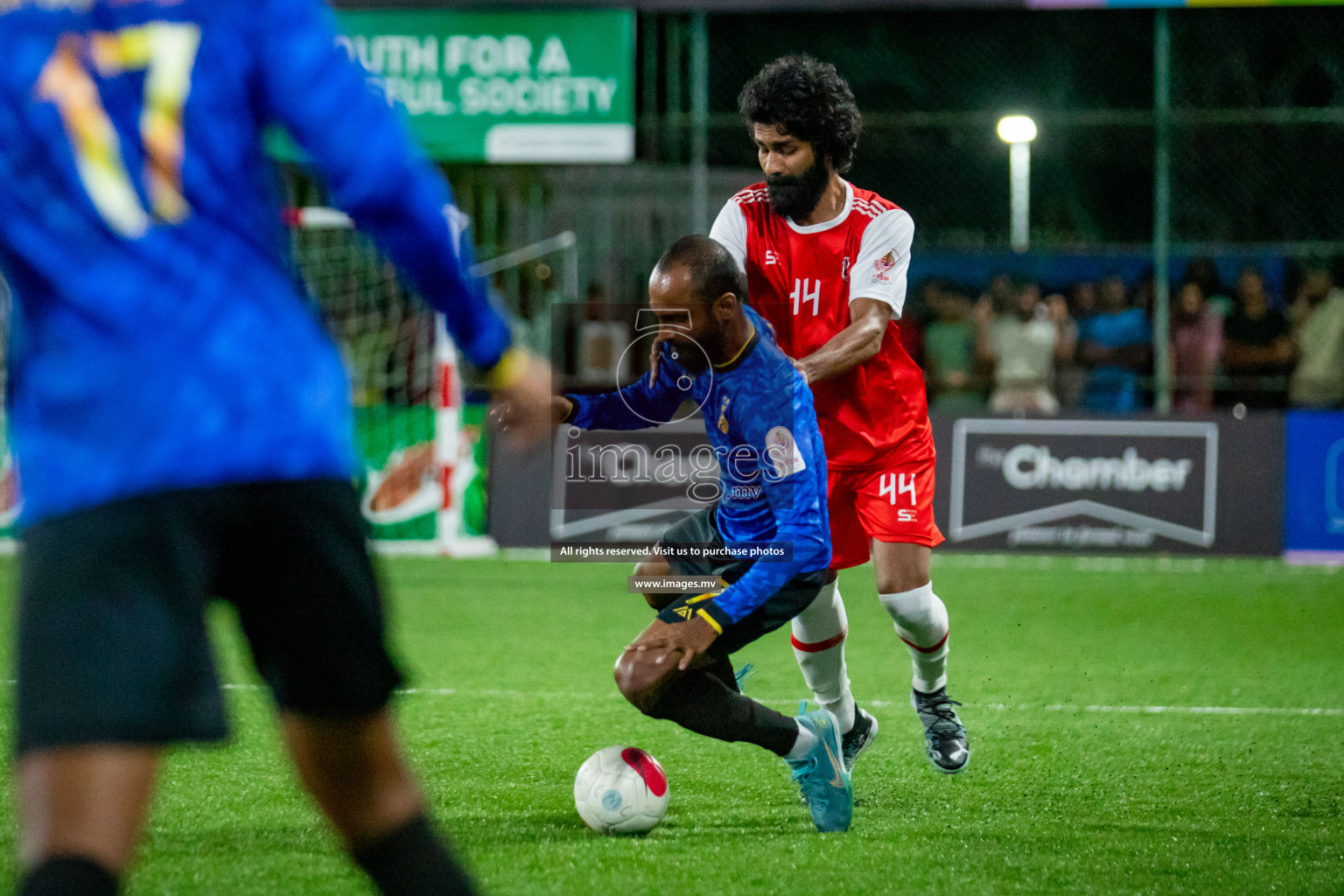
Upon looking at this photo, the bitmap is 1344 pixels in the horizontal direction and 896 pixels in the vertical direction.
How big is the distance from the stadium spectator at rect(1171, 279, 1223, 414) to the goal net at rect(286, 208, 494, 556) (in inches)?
226

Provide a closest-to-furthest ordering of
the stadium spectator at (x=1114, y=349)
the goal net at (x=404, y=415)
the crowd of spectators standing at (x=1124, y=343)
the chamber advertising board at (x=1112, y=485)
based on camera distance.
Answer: the goal net at (x=404, y=415) < the chamber advertising board at (x=1112, y=485) < the crowd of spectators standing at (x=1124, y=343) < the stadium spectator at (x=1114, y=349)

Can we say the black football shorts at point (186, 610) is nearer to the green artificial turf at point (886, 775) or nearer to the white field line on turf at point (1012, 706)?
the green artificial turf at point (886, 775)

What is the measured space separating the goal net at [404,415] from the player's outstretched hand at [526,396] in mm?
8754

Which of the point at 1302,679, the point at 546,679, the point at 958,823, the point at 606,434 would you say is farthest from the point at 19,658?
the point at 606,434

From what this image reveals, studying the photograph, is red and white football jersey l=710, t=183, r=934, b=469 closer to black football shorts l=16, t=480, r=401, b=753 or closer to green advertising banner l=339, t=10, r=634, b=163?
black football shorts l=16, t=480, r=401, b=753

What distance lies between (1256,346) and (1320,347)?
48 centimetres

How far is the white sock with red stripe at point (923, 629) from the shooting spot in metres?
4.55

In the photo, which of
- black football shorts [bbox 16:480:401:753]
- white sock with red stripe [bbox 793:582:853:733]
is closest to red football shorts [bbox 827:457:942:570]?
white sock with red stripe [bbox 793:582:853:733]

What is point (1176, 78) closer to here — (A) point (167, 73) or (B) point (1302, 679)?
(B) point (1302, 679)

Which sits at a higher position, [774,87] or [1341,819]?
[774,87]

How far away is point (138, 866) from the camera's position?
10.9 feet

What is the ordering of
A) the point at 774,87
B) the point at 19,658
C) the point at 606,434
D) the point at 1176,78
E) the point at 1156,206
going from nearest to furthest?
1. the point at 19,658
2. the point at 774,87
3. the point at 606,434
4. the point at 1156,206
5. the point at 1176,78

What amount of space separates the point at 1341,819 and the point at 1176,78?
11.6 metres

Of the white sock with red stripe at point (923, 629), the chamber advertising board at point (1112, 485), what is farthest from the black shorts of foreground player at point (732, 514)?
the chamber advertising board at point (1112, 485)
